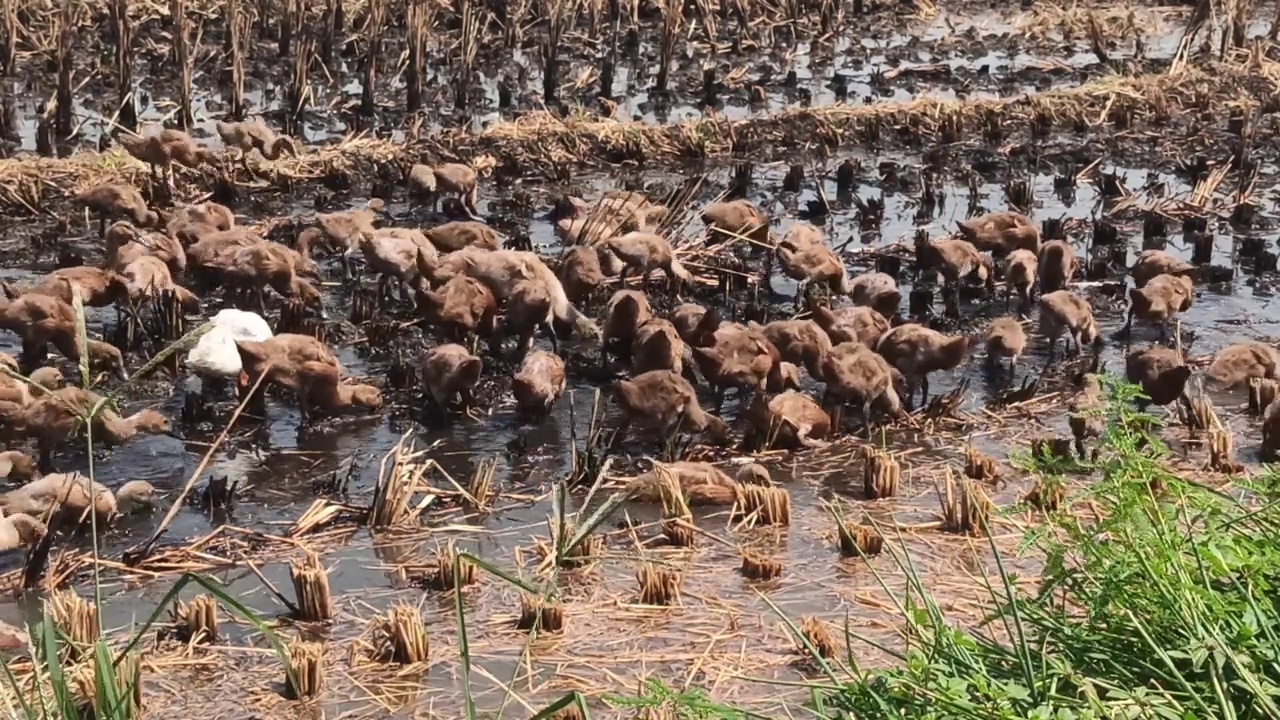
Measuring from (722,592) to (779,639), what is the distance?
470 mm

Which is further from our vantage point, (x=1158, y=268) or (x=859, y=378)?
(x=1158, y=268)

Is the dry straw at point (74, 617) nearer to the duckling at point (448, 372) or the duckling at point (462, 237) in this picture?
the duckling at point (448, 372)

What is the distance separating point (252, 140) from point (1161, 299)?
6.66 m

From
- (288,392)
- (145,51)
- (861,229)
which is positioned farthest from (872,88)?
(288,392)

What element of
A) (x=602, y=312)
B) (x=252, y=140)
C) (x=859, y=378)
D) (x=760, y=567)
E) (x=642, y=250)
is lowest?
(x=602, y=312)

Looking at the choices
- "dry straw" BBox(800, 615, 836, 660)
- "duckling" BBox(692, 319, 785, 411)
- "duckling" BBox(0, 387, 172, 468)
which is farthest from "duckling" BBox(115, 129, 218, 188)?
"dry straw" BBox(800, 615, 836, 660)

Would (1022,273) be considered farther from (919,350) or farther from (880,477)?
(880,477)

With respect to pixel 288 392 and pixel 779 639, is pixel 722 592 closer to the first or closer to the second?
pixel 779 639

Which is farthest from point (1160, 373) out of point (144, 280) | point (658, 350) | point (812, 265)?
point (144, 280)

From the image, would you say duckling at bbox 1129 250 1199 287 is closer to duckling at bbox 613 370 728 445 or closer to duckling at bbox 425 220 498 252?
duckling at bbox 613 370 728 445

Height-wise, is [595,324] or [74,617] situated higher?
[74,617]

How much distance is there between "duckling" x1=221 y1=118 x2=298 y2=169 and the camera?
39.3 feet

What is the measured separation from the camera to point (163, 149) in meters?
11.3

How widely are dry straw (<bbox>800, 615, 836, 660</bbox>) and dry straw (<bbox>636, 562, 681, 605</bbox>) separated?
0.59 metres
